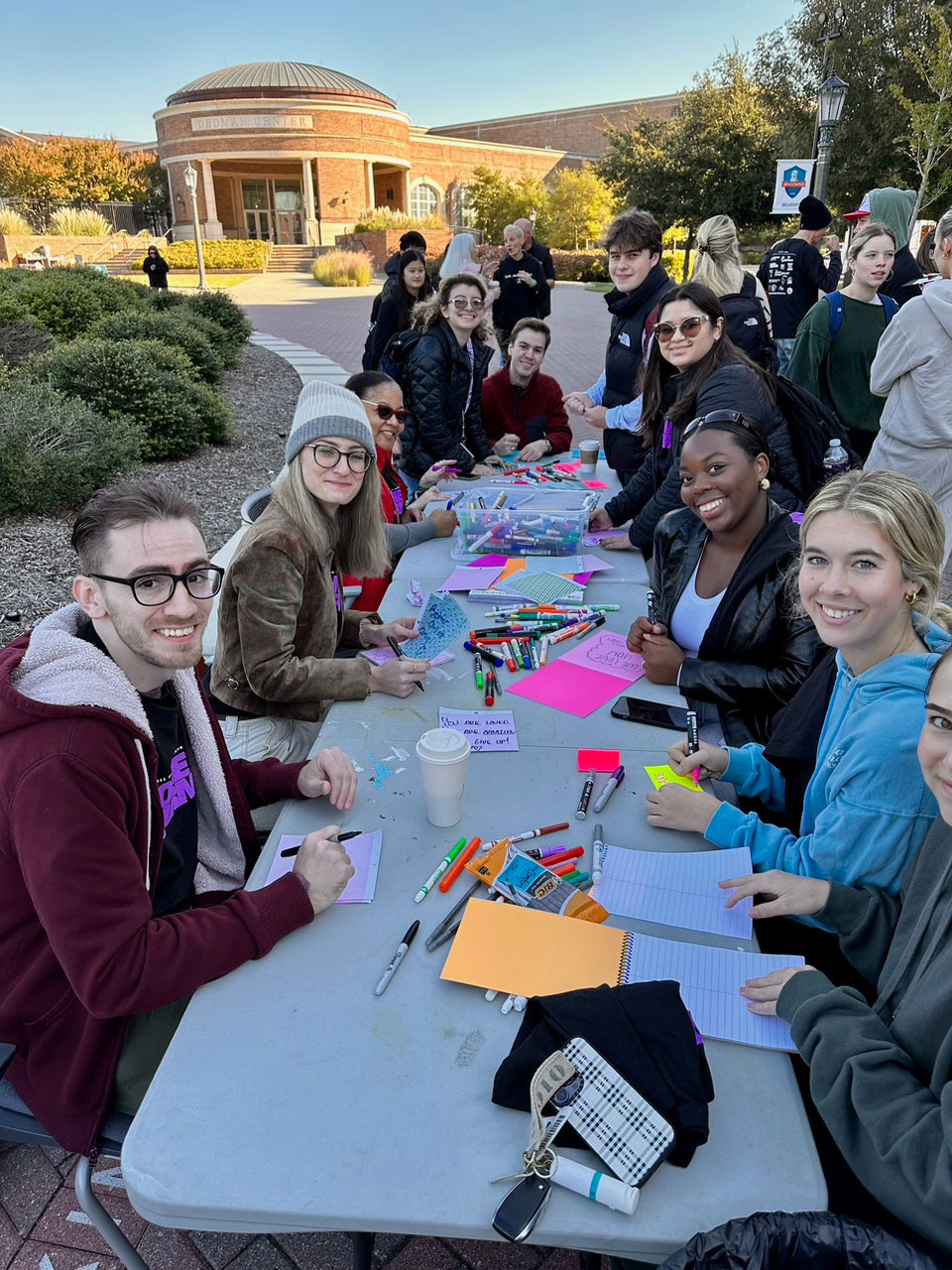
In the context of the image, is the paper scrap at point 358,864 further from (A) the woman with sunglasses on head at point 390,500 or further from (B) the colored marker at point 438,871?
(A) the woman with sunglasses on head at point 390,500

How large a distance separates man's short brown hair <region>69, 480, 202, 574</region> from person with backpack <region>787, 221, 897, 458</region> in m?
4.54

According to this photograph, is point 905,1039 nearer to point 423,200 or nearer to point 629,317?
point 629,317

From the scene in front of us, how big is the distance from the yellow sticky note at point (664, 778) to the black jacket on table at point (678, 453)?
1.26 metres

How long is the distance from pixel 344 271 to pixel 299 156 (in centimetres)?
1633

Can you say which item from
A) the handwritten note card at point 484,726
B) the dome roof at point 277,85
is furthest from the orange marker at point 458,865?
the dome roof at point 277,85

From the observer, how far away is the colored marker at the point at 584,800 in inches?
77.0

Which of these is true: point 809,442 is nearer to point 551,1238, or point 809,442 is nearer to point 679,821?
point 679,821

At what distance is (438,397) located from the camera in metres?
5.05

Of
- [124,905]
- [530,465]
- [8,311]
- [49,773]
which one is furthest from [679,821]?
[8,311]

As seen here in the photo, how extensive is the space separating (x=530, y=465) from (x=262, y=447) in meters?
4.79

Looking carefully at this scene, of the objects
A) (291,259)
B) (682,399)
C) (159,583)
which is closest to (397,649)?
(159,583)

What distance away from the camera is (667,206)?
24.6 metres

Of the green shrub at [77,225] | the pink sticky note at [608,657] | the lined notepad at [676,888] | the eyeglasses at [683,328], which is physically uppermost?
the green shrub at [77,225]

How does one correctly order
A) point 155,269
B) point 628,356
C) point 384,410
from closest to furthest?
point 384,410 < point 628,356 < point 155,269
